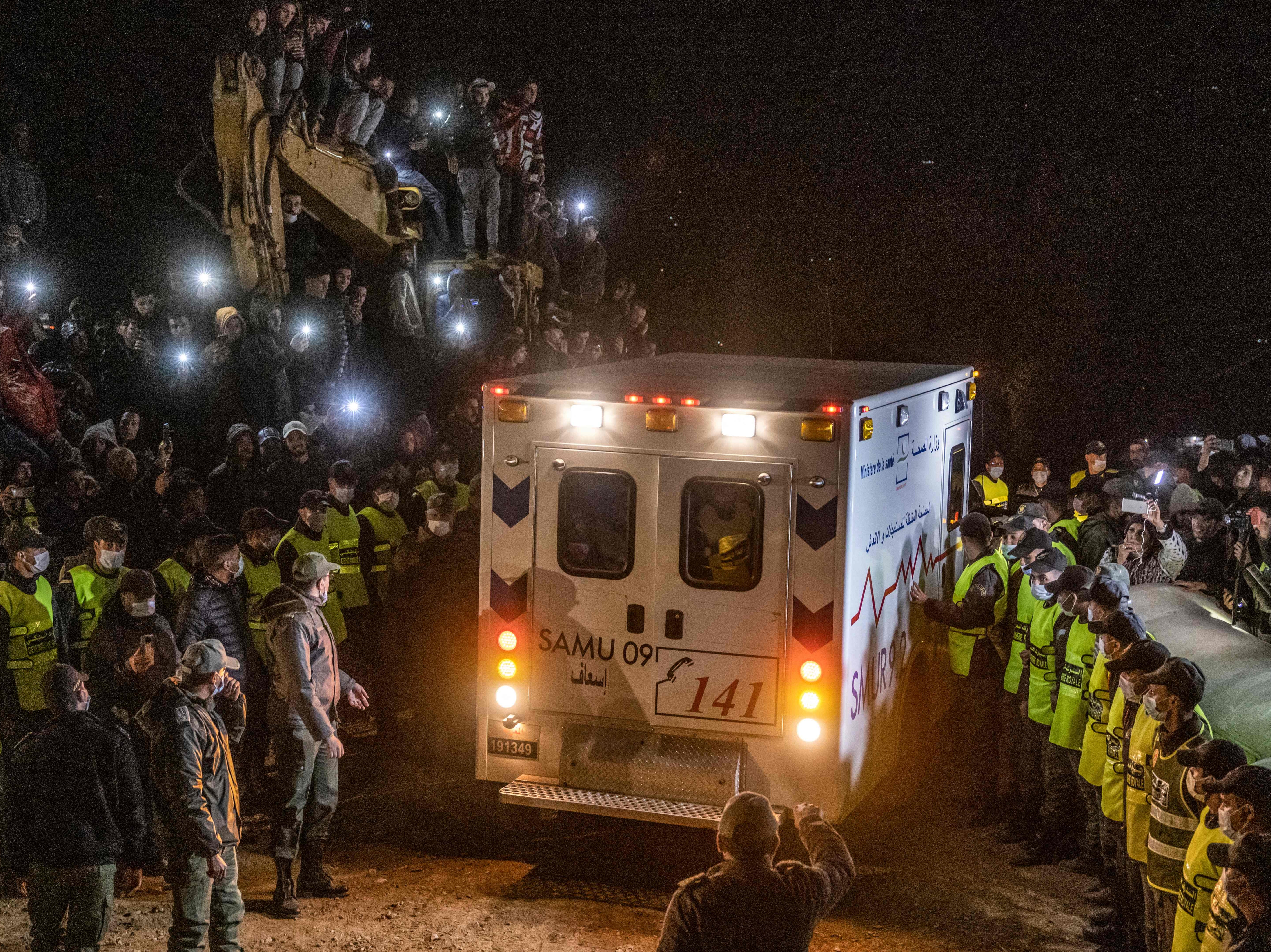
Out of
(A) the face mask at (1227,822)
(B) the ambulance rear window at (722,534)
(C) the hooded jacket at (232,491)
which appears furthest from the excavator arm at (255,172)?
(A) the face mask at (1227,822)

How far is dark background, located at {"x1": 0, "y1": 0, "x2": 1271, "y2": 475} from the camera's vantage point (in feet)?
57.7

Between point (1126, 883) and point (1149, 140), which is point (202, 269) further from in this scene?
point (1149, 140)

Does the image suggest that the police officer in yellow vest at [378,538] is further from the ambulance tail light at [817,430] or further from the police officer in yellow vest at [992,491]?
the police officer in yellow vest at [992,491]

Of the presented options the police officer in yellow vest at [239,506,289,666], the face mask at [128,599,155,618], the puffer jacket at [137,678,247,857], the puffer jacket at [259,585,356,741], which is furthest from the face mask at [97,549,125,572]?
the puffer jacket at [137,678,247,857]

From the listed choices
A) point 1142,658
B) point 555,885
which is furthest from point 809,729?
point 1142,658

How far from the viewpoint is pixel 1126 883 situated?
6.35 meters

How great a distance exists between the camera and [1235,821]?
13.6 feet

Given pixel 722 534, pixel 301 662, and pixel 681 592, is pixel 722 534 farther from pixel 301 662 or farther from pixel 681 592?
pixel 301 662

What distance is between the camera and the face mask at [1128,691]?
5719 mm

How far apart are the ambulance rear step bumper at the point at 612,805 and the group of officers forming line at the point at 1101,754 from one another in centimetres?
201

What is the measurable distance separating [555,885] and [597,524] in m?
1.99

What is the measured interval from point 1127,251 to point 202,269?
14.5m

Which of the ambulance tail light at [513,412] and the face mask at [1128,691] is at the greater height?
the ambulance tail light at [513,412]

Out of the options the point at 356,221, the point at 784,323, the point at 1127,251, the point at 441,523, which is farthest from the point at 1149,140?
the point at 441,523
